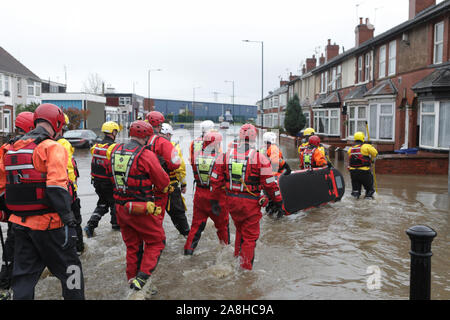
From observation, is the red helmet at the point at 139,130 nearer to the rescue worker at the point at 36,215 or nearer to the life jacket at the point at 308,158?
the rescue worker at the point at 36,215

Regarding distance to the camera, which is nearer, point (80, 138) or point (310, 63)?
point (80, 138)

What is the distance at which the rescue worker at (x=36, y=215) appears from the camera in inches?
153

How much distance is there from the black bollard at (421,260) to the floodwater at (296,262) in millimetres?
1344

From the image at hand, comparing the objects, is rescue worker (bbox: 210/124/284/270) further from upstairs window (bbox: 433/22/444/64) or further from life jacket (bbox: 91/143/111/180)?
upstairs window (bbox: 433/22/444/64)

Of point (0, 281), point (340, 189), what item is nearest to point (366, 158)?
point (340, 189)

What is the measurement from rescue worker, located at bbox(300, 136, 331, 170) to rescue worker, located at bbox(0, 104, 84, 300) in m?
6.86

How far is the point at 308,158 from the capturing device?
10047mm

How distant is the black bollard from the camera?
3613 mm

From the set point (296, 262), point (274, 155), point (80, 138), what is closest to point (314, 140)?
point (274, 155)

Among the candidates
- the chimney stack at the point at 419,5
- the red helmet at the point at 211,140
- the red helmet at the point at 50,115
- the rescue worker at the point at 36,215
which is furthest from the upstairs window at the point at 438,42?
the rescue worker at the point at 36,215

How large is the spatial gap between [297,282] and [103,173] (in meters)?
3.74

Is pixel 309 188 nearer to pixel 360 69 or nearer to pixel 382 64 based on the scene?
pixel 382 64

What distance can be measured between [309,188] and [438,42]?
1201cm

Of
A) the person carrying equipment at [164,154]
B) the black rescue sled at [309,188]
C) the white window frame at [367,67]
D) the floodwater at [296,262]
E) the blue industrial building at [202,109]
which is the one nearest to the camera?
the floodwater at [296,262]
